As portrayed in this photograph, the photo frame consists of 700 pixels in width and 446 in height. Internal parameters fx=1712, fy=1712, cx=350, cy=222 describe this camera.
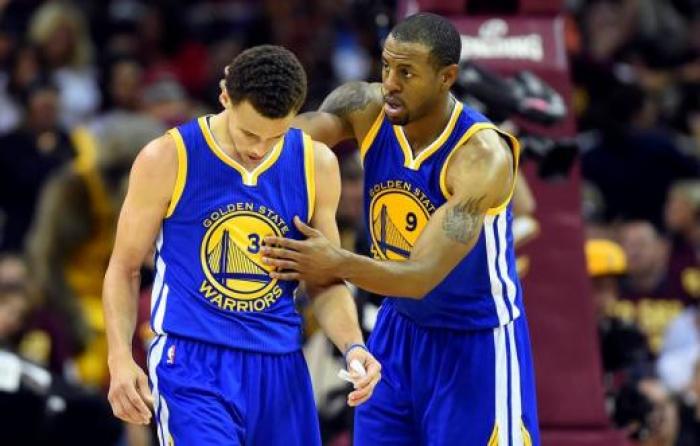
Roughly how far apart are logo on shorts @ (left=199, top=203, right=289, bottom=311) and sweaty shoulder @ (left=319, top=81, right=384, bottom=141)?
3.25ft

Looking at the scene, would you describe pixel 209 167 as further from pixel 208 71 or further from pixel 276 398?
pixel 208 71

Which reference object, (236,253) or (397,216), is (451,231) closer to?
(397,216)

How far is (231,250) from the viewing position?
19.2 ft

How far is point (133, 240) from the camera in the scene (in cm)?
579

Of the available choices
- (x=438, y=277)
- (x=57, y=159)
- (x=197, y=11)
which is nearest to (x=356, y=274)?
(x=438, y=277)

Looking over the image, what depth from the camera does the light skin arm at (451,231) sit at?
20.2ft

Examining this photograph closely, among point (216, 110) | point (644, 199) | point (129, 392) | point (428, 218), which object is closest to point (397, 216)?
point (428, 218)

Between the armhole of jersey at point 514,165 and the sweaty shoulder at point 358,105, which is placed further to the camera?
the sweaty shoulder at point 358,105

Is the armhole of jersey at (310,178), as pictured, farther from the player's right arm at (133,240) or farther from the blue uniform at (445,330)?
the blue uniform at (445,330)

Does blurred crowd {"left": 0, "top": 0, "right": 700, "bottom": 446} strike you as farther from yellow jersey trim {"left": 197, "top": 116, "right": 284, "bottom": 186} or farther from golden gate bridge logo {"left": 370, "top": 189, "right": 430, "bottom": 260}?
yellow jersey trim {"left": 197, "top": 116, "right": 284, "bottom": 186}

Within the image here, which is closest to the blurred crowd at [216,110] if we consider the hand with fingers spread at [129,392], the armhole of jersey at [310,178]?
the armhole of jersey at [310,178]

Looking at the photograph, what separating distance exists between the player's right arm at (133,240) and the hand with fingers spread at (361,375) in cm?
68

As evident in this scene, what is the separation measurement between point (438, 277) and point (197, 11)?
9718 mm

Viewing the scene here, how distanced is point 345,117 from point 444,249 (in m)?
0.81
